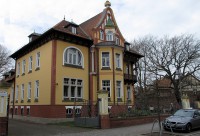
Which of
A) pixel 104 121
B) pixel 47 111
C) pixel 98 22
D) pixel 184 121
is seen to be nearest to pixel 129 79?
pixel 98 22

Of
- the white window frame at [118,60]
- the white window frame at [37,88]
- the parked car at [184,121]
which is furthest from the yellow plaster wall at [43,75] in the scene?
the parked car at [184,121]

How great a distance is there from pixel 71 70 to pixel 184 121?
13.3 meters

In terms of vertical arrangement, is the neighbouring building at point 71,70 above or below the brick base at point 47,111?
above

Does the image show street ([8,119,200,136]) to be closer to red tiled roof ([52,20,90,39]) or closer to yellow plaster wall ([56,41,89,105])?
yellow plaster wall ([56,41,89,105])

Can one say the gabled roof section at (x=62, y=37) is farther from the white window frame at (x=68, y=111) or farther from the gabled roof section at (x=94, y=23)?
the white window frame at (x=68, y=111)

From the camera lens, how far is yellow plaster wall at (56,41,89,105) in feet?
75.0

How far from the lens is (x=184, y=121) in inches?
601

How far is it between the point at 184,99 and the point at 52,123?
53.7 feet

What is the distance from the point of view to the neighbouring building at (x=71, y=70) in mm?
22938

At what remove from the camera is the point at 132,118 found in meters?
19.3

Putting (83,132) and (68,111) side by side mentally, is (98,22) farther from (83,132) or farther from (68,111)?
(83,132)

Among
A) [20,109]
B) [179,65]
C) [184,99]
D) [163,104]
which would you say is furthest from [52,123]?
[179,65]

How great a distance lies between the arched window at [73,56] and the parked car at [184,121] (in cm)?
1275

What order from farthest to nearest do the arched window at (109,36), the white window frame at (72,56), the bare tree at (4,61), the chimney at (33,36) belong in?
the bare tree at (4,61), the chimney at (33,36), the arched window at (109,36), the white window frame at (72,56)
